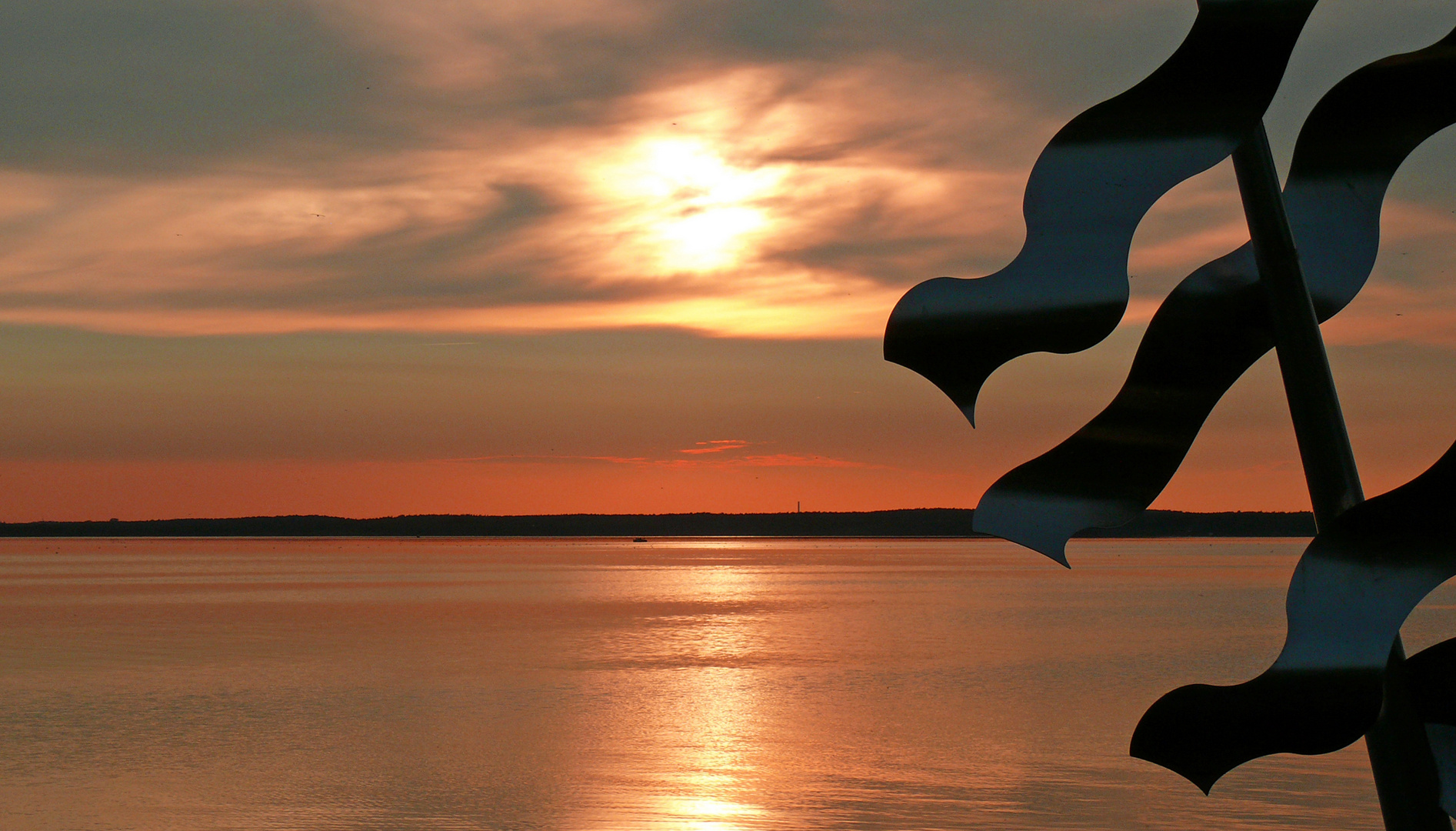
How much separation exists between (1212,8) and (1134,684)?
53.6ft

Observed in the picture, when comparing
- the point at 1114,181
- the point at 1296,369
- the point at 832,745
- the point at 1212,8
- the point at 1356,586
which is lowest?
the point at 832,745

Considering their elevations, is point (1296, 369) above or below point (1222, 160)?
below

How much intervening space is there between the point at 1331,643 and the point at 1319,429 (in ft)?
0.79

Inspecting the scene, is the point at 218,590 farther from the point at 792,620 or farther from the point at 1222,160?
the point at 1222,160

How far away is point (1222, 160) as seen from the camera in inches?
42.0

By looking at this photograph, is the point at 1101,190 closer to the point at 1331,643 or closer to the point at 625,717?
the point at 1331,643

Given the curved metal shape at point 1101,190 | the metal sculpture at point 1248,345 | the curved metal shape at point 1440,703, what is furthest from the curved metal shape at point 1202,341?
the curved metal shape at point 1440,703

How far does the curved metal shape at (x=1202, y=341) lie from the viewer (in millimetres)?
1138

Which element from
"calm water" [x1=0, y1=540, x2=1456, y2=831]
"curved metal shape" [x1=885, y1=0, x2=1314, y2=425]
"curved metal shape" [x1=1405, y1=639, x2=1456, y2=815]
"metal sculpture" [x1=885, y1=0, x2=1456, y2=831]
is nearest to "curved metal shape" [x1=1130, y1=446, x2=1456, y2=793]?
"metal sculpture" [x1=885, y1=0, x2=1456, y2=831]

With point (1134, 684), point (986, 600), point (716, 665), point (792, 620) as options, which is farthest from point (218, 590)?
point (1134, 684)

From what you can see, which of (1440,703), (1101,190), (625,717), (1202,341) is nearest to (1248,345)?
(1202,341)

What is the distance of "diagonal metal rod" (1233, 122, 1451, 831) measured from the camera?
1.05 metres

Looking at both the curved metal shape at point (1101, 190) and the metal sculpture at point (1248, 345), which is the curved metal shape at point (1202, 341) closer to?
the metal sculpture at point (1248, 345)

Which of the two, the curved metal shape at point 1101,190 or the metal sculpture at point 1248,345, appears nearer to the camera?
the metal sculpture at point 1248,345
